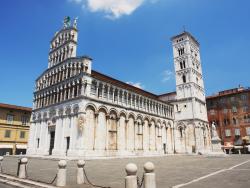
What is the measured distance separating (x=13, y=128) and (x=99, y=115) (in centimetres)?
2378

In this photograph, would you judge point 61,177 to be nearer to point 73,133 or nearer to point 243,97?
point 73,133

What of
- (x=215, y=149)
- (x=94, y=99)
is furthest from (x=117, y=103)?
(x=215, y=149)

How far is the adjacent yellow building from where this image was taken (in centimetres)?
4162

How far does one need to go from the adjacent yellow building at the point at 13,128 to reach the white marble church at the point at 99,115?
8.93m

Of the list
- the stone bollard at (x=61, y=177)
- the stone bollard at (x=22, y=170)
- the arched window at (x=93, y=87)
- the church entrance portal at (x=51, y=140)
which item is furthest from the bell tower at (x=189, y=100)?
the stone bollard at (x=61, y=177)

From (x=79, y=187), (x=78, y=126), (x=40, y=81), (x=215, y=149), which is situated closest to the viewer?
(x=79, y=187)

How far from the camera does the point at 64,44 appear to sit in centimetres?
3631

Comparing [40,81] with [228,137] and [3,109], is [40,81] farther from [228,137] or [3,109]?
[228,137]

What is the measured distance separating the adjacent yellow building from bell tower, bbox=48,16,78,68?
1417 centimetres

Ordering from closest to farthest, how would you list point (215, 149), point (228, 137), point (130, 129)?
point (215, 149) → point (130, 129) → point (228, 137)

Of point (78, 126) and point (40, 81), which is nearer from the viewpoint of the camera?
point (78, 126)

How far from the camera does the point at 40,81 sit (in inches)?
1553

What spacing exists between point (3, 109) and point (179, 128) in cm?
3818

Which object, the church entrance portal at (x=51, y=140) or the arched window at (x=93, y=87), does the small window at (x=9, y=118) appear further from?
the arched window at (x=93, y=87)
